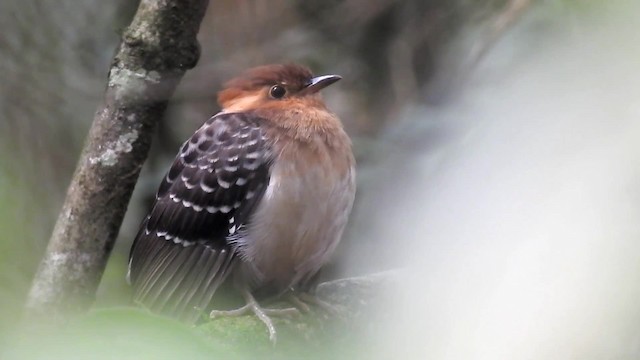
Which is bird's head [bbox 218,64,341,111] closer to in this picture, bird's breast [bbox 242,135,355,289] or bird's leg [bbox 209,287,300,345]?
bird's breast [bbox 242,135,355,289]

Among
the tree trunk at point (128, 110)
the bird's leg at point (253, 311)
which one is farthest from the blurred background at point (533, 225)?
the bird's leg at point (253, 311)

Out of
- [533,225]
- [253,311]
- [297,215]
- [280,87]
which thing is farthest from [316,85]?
[533,225]

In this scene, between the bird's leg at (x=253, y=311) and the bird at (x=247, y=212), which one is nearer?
the bird's leg at (x=253, y=311)

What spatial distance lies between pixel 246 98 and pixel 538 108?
7.33ft

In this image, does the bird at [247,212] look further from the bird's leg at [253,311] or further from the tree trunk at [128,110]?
the tree trunk at [128,110]

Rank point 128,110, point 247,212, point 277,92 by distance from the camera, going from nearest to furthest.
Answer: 1. point 128,110
2. point 247,212
3. point 277,92

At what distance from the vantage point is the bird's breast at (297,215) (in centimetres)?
259

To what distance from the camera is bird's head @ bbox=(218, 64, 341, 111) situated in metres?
2.91

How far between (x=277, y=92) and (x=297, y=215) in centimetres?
51

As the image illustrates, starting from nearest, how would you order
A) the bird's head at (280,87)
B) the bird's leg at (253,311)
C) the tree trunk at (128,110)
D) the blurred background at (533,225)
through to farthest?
the blurred background at (533,225), the tree trunk at (128,110), the bird's leg at (253,311), the bird's head at (280,87)

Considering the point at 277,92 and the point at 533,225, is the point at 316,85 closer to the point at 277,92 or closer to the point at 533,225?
the point at 277,92

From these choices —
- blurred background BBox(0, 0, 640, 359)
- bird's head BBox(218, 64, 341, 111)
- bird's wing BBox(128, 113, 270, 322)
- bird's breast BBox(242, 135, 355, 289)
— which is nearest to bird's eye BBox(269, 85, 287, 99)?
bird's head BBox(218, 64, 341, 111)

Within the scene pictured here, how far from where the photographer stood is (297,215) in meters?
2.59

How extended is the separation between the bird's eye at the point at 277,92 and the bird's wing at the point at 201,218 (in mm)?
152
